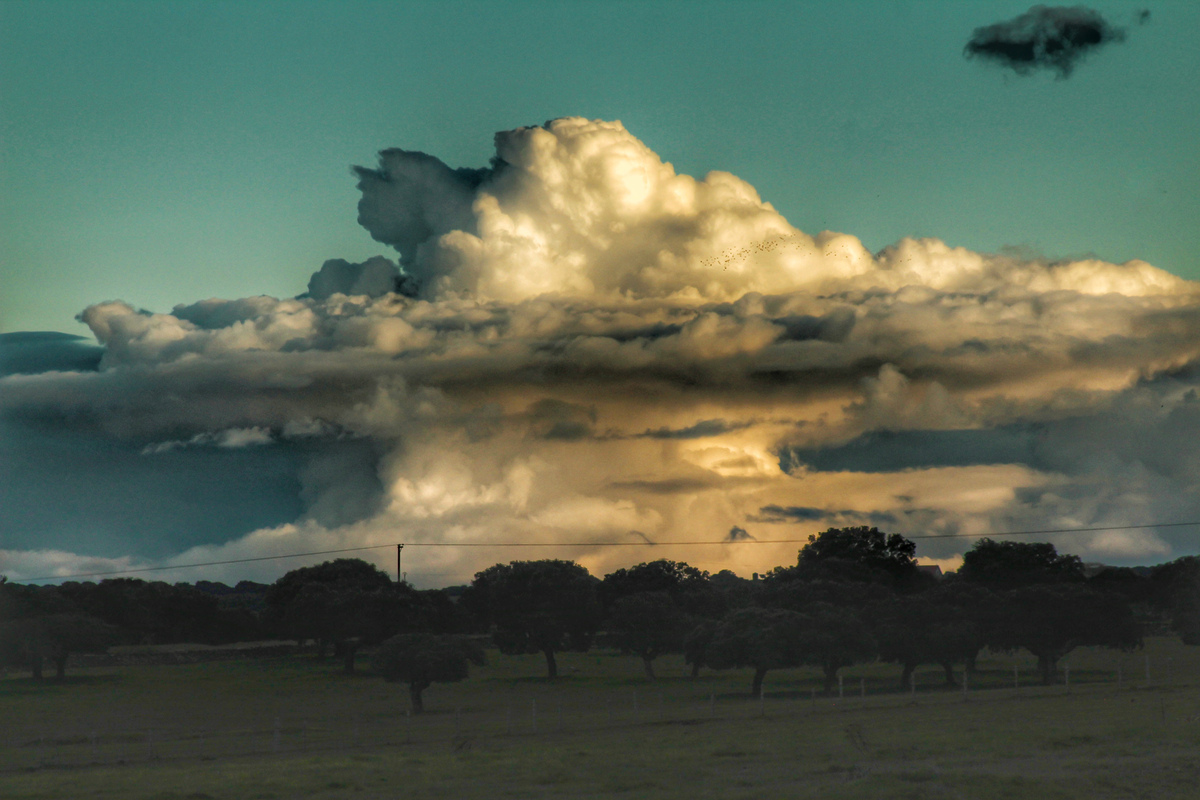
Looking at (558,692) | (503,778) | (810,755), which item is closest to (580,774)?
(503,778)

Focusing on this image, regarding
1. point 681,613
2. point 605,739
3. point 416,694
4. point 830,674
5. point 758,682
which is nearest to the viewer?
point 605,739

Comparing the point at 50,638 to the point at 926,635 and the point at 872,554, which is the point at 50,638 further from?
the point at 872,554

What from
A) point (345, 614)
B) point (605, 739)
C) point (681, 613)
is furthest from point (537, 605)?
point (605, 739)

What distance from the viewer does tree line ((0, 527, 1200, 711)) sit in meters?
92.8

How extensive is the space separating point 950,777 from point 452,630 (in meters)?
103

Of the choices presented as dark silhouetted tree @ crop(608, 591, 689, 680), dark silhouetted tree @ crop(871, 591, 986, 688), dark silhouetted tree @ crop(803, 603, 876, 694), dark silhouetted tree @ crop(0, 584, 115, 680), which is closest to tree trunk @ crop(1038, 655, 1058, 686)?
dark silhouetted tree @ crop(871, 591, 986, 688)

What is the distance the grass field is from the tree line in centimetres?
400

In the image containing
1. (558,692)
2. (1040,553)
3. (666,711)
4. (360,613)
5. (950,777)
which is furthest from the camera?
(1040,553)

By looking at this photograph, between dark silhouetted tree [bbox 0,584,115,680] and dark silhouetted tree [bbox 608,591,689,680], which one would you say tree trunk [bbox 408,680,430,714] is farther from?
dark silhouetted tree [bbox 0,584,115,680]

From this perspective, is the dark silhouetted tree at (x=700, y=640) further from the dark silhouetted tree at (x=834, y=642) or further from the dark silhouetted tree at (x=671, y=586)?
the dark silhouetted tree at (x=671, y=586)

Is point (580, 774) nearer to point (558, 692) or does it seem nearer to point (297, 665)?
point (558, 692)

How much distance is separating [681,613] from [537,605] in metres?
16.0

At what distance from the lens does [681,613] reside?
120 meters

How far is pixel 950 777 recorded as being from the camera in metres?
42.6
